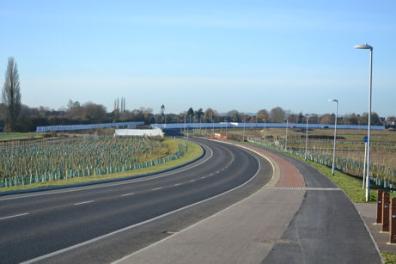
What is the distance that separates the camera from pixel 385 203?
1794 cm

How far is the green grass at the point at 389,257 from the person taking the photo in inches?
510

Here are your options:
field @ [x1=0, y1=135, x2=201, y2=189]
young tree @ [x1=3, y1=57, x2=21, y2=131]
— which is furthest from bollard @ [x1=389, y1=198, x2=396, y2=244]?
young tree @ [x1=3, y1=57, x2=21, y2=131]

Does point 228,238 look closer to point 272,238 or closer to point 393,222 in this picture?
point 272,238

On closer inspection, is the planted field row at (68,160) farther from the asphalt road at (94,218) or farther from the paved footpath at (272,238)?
the paved footpath at (272,238)

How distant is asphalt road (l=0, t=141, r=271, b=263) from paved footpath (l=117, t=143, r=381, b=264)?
94 centimetres

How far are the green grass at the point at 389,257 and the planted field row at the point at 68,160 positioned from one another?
2728cm

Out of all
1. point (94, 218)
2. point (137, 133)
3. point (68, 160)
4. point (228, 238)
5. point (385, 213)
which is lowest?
point (68, 160)

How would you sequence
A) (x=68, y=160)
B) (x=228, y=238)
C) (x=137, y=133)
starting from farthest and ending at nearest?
(x=137, y=133) → (x=68, y=160) → (x=228, y=238)

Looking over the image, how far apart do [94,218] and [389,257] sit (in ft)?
30.9

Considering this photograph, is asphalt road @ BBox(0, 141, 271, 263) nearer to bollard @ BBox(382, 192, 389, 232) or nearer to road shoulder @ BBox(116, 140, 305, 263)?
road shoulder @ BBox(116, 140, 305, 263)

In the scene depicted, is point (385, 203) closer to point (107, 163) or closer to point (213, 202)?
point (213, 202)

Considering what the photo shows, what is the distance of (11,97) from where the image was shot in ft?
339

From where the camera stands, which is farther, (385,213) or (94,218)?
(94,218)

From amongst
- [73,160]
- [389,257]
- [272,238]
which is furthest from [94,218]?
[73,160]
